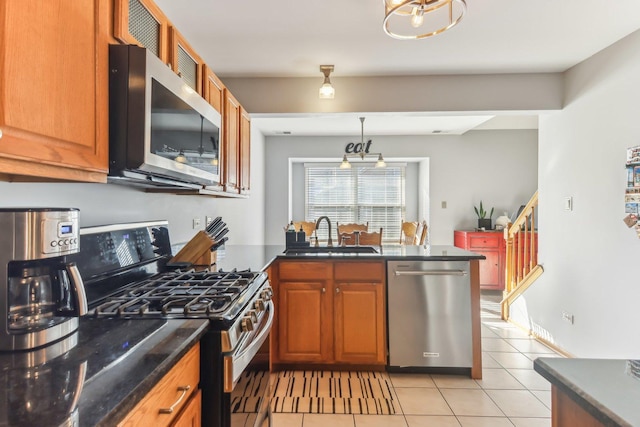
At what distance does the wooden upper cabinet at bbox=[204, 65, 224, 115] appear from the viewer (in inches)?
82.2

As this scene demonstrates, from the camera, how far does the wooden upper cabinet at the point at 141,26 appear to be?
46.2 inches

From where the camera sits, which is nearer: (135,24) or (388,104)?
(135,24)

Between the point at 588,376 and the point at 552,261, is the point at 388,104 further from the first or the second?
the point at 588,376

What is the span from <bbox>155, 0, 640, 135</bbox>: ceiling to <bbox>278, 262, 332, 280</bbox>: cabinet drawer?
1442 millimetres

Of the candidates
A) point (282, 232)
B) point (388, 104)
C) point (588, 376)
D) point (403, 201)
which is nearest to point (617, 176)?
point (388, 104)

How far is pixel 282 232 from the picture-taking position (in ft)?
18.9

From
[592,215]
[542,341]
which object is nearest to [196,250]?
[592,215]

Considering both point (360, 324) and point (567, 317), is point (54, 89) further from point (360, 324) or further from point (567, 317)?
point (567, 317)

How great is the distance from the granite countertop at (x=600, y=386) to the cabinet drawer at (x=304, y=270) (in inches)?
73.2

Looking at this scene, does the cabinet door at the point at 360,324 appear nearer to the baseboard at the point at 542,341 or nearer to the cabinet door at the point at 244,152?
the cabinet door at the point at 244,152

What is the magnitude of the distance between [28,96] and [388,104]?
277 centimetres

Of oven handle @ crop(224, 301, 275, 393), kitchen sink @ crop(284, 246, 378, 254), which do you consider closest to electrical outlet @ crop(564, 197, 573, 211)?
kitchen sink @ crop(284, 246, 378, 254)

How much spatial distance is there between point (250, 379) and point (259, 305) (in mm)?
295

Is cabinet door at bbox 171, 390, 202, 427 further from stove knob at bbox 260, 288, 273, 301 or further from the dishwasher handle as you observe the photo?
the dishwasher handle
